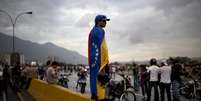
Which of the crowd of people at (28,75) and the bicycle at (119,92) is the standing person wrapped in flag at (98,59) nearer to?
the crowd of people at (28,75)

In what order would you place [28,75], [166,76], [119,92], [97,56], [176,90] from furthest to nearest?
[28,75] → [119,92] → [166,76] → [176,90] → [97,56]

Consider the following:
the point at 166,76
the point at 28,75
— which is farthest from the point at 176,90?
the point at 28,75

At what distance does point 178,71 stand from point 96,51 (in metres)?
8.29

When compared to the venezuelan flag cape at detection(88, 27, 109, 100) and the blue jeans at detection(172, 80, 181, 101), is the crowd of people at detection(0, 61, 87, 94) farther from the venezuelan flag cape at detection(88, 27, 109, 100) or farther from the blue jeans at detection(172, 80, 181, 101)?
the venezuelan flag cape at detection(88, 27, 109, 100)

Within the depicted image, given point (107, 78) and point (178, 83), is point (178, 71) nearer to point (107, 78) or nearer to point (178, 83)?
point (178, 83)

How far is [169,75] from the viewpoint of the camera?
13.1 metres

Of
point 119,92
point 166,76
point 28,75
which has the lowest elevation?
point 119,92

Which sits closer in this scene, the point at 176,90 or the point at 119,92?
the point at 176,90

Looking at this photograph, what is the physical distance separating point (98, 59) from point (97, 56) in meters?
0.04

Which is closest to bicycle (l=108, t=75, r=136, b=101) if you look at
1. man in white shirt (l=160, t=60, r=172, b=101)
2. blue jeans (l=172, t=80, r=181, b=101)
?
man in white shirt (l=160, t=60, r=172, b=101)

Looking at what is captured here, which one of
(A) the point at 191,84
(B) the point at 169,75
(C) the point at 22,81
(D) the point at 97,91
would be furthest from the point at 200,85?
(C) the point at 22,81

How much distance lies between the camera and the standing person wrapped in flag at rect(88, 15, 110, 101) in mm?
5078

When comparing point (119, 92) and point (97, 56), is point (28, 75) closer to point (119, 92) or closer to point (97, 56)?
point (119, 92)

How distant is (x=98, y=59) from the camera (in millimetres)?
5051
